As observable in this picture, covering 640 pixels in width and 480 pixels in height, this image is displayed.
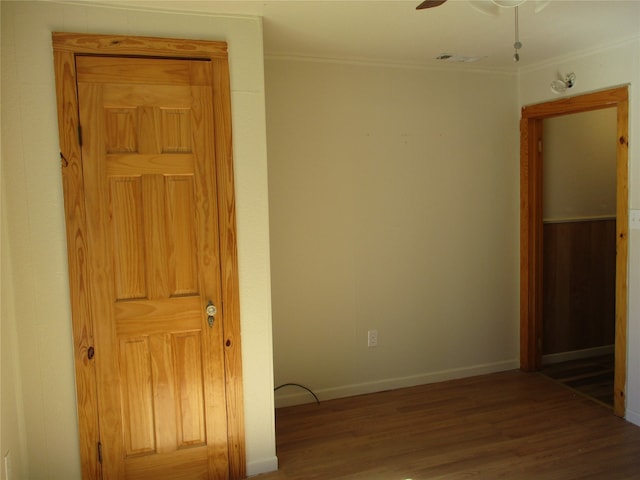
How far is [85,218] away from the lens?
2.42 meters

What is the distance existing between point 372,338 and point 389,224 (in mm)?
866

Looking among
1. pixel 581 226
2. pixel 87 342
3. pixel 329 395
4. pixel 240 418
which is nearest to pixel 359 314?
pixel 329 395

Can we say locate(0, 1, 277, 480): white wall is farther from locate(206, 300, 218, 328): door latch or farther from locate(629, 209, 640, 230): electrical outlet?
locate(629, 209, 640, 230): electrical outlet

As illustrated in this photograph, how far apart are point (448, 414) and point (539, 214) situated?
5.85ft

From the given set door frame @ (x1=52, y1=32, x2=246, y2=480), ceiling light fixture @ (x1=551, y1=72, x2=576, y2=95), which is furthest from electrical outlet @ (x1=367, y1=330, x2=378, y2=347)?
ceiling light fixture @ (x1=551, y1=72, x2=576, y2=95)

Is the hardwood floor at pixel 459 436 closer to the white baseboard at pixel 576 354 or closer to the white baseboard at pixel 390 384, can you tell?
the white baseboard at pixel 390 384

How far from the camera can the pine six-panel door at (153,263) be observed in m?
2.44

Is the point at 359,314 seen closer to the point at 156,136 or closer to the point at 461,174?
the point at 461,174

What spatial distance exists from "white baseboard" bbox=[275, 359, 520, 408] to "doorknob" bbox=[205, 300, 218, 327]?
1199 mm

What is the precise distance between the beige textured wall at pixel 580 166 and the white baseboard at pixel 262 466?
295 centimetres

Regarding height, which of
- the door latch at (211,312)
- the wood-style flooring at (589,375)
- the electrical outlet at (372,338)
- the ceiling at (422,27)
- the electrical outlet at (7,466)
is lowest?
the wood-style flooring at (589,375)

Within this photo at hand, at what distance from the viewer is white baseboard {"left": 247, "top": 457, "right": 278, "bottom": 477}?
8.98 ft

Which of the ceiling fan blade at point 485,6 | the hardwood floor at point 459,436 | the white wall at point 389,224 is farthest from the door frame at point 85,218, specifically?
the ceiling fan blade at point 485,6

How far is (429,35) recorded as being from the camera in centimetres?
304
